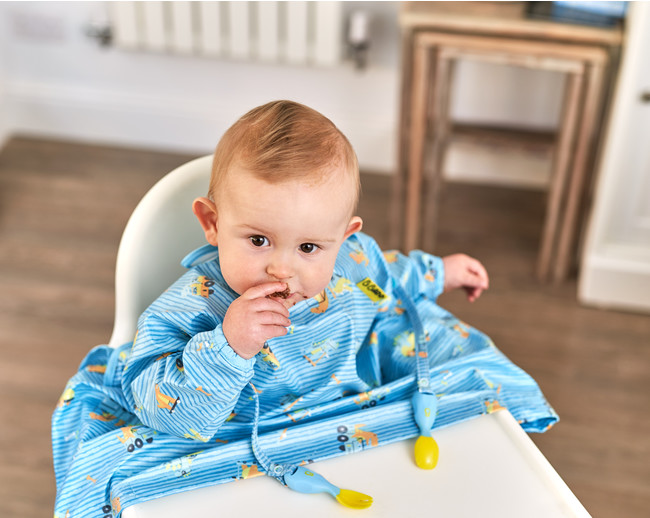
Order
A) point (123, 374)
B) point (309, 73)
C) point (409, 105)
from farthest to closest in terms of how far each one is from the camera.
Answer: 1. point (309, 73)
2. point (409, 105)
3. point (123, 374)

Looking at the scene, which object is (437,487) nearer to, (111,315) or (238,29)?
(111,315)

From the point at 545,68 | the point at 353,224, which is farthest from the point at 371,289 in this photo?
the point at 545,68

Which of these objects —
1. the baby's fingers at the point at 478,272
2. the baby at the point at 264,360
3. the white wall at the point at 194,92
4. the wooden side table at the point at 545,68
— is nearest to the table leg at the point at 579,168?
the wooden side table at the point at 545,68

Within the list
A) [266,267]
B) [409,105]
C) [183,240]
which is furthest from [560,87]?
[266,267]

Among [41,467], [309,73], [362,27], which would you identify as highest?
[362,27]

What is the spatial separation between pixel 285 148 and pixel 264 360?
263 millimetres

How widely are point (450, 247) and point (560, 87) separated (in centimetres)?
67

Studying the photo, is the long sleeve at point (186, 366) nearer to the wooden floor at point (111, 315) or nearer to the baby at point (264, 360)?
the baby at point (264, 360)

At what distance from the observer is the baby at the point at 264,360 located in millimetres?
804

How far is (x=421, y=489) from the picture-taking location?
31.6 inches

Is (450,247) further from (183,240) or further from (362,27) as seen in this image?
(183,240)

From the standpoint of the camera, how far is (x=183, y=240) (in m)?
1.11

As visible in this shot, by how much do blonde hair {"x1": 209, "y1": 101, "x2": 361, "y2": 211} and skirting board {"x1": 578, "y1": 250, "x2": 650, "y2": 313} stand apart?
54.8 inches

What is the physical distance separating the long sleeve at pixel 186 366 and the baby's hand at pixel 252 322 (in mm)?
11
